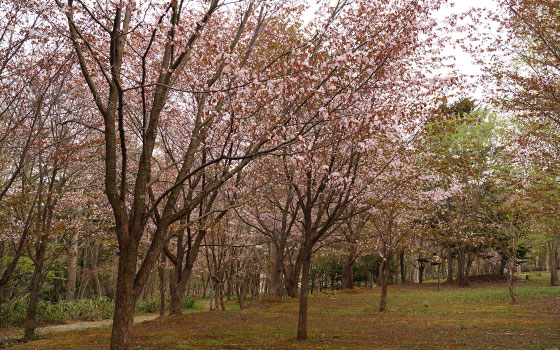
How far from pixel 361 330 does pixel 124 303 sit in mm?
8067

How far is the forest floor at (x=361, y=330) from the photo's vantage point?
9750 mm

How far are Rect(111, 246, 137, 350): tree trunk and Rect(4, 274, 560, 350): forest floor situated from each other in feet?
11.8

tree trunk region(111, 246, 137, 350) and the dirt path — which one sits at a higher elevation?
tree trunk region(111, 246, 137, 350)

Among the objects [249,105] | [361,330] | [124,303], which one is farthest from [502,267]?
[124,303]

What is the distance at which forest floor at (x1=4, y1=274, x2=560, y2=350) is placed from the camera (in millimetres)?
9750

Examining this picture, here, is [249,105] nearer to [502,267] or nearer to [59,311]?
[59,311]

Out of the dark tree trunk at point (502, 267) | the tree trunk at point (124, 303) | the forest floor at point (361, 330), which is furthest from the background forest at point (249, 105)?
the dark tree trunk at point (502, 267)

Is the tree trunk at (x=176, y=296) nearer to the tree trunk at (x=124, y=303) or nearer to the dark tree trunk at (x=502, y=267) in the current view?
the tree trunk at (x=124, y=303)

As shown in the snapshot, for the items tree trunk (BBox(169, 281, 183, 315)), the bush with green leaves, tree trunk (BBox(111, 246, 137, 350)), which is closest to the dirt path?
the bush with green leaves

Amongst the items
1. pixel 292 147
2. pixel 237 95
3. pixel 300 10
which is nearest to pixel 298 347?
pixel 292 147

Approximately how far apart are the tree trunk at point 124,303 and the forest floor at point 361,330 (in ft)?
11.8

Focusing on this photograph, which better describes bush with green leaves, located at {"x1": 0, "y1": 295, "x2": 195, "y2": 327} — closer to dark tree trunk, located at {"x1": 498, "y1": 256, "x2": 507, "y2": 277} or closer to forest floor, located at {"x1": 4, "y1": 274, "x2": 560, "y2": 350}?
forest floor, located at {"x1": 4, "y1": 274, "x2": 560, "y2": 350}

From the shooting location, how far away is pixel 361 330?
1212 cm

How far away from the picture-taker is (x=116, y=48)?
683 cm
